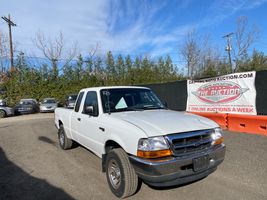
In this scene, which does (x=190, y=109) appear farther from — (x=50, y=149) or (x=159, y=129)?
(x=159, y=129)

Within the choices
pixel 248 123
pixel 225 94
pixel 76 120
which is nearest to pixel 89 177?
pixel 76 120

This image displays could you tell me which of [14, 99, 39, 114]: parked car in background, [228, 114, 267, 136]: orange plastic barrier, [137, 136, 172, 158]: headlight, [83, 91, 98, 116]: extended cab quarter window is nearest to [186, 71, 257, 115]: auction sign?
[228, 114, 267, 136]: orange plastic barrier

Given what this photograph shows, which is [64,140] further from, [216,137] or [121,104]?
[216,137]

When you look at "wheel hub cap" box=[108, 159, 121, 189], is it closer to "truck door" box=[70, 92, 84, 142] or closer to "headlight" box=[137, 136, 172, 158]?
"headlight" box=[137, 136, 172, 158]

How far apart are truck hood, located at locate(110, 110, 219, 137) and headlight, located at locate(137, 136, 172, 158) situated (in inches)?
3.4

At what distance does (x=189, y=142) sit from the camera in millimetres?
3367

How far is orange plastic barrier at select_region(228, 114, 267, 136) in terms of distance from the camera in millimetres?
7457

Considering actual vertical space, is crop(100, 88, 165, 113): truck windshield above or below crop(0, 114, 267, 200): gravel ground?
above

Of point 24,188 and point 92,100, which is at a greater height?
point 92,100

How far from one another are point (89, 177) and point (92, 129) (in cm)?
101

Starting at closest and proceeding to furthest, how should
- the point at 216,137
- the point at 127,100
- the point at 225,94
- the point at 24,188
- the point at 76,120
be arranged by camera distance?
the point at 216,137 → the point at 24,188 → the point at 127,100 → the point at 76,120 → the point at 225,94

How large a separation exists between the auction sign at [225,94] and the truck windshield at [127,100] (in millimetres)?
4910

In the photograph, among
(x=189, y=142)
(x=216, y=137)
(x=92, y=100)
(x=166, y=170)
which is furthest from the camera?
(x=92, y=100)

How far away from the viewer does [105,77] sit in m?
32.7
